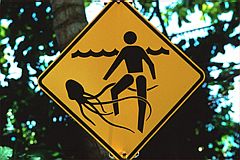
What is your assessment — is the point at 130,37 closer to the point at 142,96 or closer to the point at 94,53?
the point at 94,53

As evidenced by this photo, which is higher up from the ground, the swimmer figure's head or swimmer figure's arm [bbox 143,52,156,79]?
the swimmer figure's head

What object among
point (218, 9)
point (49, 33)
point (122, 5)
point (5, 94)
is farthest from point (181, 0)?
point (122, 5)

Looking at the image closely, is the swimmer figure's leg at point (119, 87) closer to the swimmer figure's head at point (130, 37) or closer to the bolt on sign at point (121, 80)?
the bolt on sign at point (121, 80)

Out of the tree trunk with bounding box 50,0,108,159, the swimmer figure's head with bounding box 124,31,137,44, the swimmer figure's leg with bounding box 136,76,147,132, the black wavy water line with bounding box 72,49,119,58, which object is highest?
the tree trunk with bounding box 50,0,108,159

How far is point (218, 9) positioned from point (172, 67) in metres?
3.24

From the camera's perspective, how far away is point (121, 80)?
2.30 metres

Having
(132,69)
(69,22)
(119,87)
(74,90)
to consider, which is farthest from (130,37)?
(69,22)

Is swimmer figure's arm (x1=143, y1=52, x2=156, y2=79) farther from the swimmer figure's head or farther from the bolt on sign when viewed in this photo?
the swimmer figure's head

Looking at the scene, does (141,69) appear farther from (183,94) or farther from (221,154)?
(221,154)

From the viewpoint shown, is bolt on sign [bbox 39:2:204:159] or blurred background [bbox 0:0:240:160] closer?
bolt on sign [bbox 39:2:204:159]

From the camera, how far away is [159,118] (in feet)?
7.64

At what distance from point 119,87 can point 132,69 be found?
115 mm

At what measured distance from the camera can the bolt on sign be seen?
7.51ft

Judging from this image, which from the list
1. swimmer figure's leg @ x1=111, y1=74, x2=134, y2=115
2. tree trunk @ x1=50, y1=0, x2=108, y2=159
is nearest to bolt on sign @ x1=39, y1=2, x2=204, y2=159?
swimmer figure's leg @ x1=111, y1=74, x2=134, y2=115
